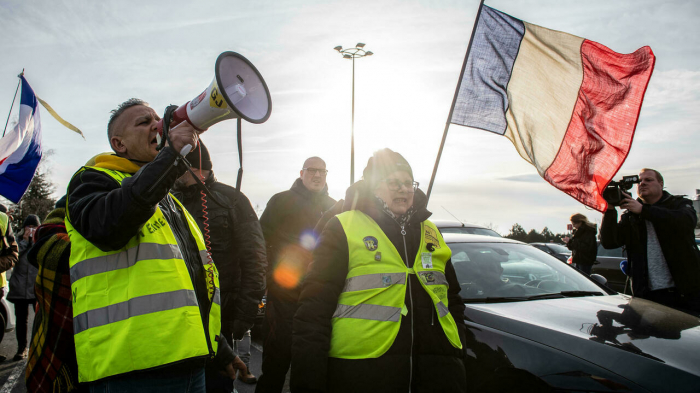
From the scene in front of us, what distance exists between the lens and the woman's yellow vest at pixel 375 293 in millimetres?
1990

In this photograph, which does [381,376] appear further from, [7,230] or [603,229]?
[7,230]

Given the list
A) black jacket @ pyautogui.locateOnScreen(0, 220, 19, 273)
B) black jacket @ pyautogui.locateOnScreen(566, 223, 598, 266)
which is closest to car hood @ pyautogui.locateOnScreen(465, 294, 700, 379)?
black jacket @ pyautogui.locateOnScreen(0, 220, 19, 273)

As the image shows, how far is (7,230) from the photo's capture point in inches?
191

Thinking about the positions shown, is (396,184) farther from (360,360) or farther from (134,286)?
(134,286)

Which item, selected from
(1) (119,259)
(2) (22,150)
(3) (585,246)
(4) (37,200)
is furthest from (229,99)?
(4) (37,200)

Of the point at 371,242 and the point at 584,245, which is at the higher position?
the point at 371,242

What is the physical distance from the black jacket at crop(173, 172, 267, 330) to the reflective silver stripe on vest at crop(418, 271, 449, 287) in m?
1.28

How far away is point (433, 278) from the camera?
216 cm

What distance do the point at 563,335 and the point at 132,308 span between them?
2.15m

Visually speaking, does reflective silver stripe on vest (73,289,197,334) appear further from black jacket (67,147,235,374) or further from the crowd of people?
black jacket (67,147,235,374)

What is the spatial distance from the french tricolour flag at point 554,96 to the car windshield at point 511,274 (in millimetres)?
743

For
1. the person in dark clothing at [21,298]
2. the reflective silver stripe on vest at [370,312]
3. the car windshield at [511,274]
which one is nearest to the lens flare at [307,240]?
the car windshield at [511,274]

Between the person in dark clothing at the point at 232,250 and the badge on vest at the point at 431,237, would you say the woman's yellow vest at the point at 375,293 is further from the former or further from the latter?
the person in dark clothing at the point at 232,250

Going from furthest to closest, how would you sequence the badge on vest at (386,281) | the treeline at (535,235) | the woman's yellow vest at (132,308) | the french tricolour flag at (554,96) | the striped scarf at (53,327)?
the treeline at (535,235) < the french tricolour flag at (554,96) < the badge on vest at (386,281) < the striped scarf at (53,327) < the woman's yellow vest at (132,308)
